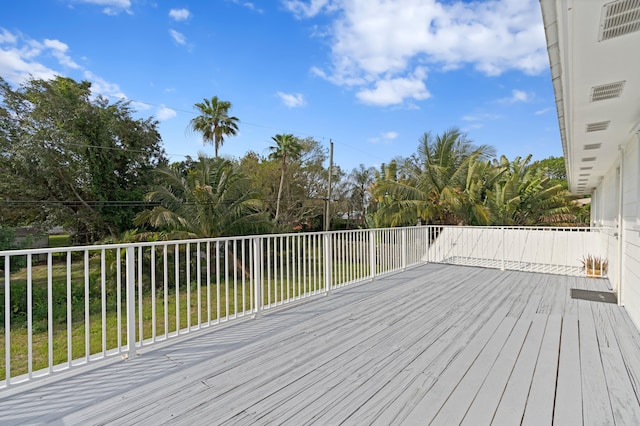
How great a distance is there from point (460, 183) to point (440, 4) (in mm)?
6029

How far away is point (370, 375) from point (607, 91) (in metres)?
3.01

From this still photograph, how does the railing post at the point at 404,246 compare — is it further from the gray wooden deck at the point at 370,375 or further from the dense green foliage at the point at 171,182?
the dense green foliage at the point at 171,182

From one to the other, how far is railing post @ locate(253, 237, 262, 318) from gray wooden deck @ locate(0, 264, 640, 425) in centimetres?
14

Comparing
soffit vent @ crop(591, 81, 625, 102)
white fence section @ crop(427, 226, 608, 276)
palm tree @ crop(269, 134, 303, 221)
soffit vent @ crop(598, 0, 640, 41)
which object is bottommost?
white fence section @ crop(427, 226, 608, 276)

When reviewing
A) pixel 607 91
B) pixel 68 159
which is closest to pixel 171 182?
pixel 68 159

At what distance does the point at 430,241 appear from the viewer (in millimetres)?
8531

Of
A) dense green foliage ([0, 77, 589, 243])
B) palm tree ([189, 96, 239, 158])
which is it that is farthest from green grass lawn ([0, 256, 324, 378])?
palm tree ([189, 96, 239, 158])

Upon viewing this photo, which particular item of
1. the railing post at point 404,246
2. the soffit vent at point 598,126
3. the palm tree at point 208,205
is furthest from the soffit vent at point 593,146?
A: the palm tree at point 208,205

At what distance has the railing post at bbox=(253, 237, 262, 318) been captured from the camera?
3678 millimetres

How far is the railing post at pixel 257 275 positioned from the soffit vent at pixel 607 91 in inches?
134

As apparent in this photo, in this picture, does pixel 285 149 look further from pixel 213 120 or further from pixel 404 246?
pixel 404 246

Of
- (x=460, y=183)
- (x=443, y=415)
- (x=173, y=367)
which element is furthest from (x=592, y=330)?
(x=460, y=183)

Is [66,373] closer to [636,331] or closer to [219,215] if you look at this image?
[636,331]

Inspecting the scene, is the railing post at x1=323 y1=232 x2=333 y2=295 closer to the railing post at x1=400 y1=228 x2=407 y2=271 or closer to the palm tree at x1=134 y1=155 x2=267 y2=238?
the railing post at x1=400 y1=228 x2=407 y2=271
